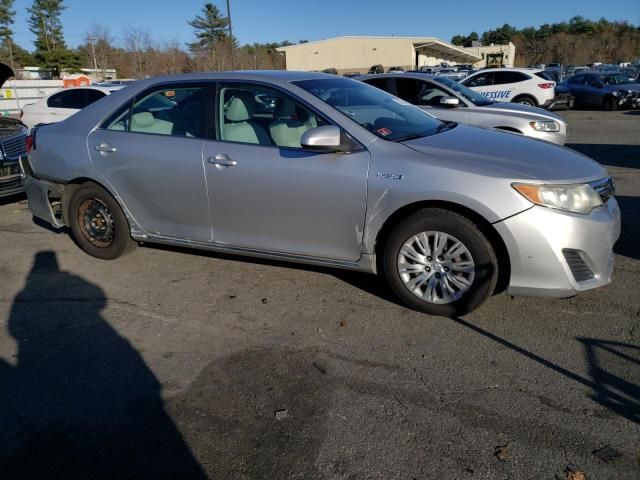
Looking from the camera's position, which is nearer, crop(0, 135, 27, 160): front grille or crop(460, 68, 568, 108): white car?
crop(0, 135, 27, 160): front grille

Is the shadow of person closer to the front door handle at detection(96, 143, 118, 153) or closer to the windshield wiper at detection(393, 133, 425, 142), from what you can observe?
the front door handle at detection(96, 143, 118, 153)

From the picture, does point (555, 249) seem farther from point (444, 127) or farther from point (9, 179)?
point (9, 179)

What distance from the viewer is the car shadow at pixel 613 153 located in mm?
9195

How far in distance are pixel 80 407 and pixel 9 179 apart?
5.66 meters

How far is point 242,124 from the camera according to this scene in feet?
13.8

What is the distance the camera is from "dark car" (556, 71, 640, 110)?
20078mm

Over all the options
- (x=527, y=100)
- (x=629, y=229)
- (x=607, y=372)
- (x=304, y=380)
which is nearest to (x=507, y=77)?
(x=527, y=100)

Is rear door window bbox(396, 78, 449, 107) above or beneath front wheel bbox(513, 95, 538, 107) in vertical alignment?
above

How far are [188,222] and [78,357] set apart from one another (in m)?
1.44

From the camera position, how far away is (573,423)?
2564 mm

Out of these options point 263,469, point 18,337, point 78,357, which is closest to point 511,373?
point 263,469

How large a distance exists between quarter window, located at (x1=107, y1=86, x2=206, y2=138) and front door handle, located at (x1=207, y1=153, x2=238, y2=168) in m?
0.27

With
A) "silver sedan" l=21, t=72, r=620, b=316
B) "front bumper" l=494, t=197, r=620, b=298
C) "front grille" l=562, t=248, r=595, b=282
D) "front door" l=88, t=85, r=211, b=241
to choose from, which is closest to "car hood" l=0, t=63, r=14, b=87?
"silver sedan" l=21, t=72, r=620, b=316

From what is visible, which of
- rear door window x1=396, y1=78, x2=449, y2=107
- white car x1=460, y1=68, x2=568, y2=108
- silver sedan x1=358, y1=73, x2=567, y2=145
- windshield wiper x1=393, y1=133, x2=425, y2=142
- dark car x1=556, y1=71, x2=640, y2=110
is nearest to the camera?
windshield wiper x1=393, y1=133, x2=425, y2=142
